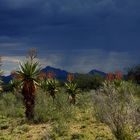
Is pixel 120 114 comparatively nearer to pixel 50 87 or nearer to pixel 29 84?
pixel 29 84

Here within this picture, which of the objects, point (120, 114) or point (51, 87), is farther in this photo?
point (51, 87)

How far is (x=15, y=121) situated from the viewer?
137 feet

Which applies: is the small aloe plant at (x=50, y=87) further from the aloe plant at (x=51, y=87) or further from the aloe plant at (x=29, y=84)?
the aloe plant at (x=29, y=84)

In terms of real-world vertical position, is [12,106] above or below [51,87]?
below

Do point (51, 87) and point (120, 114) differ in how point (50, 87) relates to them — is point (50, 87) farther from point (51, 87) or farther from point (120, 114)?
point (120, 114)

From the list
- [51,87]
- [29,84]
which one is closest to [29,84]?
[29,84]

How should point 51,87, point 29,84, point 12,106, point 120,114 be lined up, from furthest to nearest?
point 51,87 → point 12,106 → point 29,84 → point 120,114

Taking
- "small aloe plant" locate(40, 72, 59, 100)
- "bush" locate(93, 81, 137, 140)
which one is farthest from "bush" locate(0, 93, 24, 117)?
"bush" locate(93, 81, 137, 140)

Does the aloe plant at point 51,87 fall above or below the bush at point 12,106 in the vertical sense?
above

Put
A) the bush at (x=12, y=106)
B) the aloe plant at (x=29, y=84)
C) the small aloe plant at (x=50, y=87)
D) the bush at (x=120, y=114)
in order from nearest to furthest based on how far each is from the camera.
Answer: the bush at (x=120, y=114) < the aloe plant at (x=29, y=84) < the bush at (x=12, y=106) < the small aloe plant at (x=50, y=87)

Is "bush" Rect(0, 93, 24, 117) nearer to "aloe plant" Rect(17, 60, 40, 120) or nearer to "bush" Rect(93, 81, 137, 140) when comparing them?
"aloe plant" Rect(17, 60, 40, 120)

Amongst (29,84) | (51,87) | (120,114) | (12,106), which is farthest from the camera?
(51,87)

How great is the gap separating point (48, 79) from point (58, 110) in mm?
11402

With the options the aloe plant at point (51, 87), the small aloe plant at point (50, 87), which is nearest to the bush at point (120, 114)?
the small aloe plant at point (50, 87)
